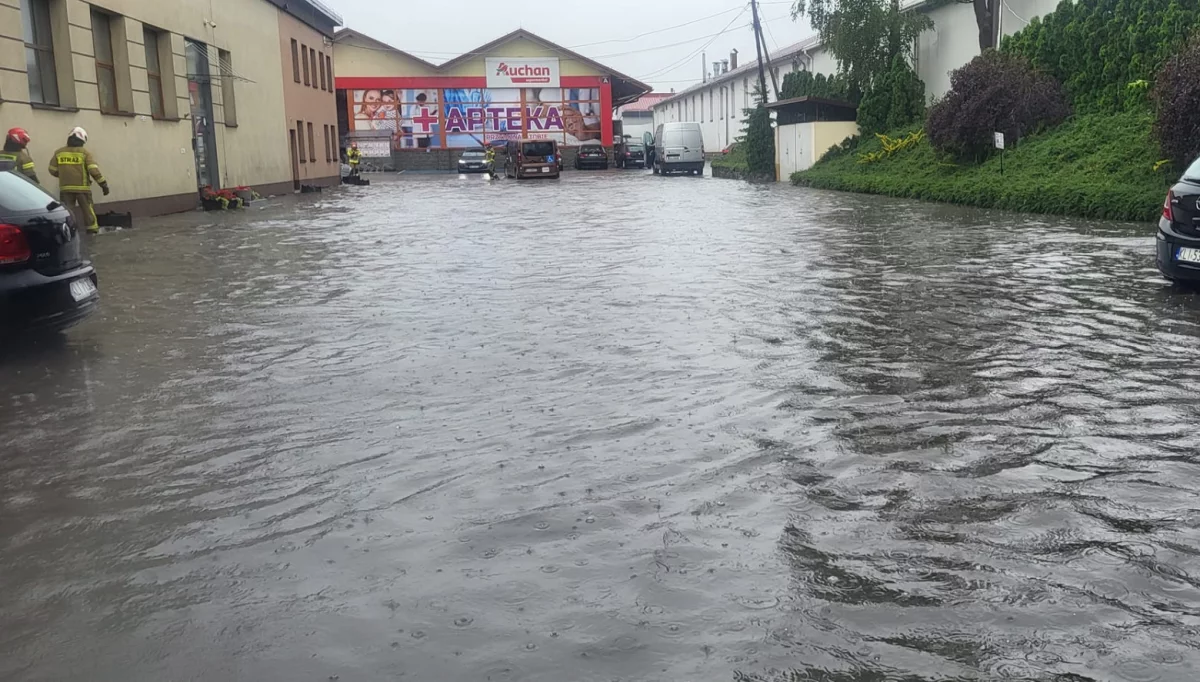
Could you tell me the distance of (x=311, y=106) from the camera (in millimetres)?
43750

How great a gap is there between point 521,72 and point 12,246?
61.9m

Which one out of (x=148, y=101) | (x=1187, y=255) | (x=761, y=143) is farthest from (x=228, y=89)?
(x=1187, y=255)

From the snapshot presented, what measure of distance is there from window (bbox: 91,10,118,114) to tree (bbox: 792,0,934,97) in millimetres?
23802

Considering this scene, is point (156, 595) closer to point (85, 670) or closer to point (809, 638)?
point (85, 670)

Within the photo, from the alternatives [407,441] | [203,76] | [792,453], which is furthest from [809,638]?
[203,76]

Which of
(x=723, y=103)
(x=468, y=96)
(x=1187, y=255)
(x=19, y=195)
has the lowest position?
(x=1187, y=255)

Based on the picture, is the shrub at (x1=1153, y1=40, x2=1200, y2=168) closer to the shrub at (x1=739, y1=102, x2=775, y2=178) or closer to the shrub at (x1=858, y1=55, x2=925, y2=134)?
the shrub at (x1=858, y1=55, x2=925, y2=134)

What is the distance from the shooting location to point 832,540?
4.53 m

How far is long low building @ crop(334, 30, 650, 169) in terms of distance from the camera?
67.8 metres

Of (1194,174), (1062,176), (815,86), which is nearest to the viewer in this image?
(1194,174)

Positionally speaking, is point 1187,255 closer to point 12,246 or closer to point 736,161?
point 12,246

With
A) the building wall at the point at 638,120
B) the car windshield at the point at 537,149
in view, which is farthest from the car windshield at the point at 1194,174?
the building wall at the point at 638,120

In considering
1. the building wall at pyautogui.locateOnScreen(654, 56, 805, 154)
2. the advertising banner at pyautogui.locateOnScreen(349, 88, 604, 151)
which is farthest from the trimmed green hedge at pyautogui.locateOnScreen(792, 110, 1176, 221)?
the advertising banner at pyautogui.locateOnScreen(349, 88, 604, 151)

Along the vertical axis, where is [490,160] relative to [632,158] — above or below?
above
